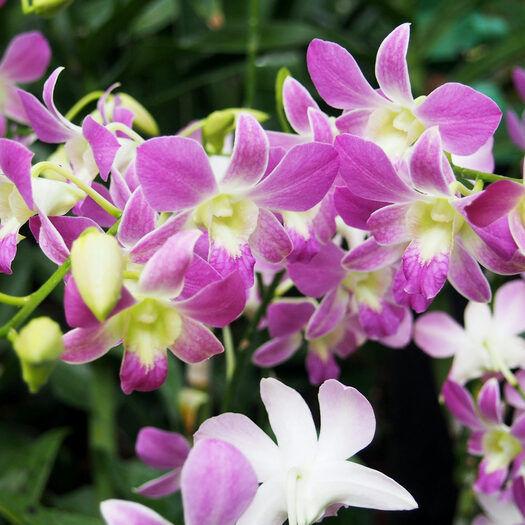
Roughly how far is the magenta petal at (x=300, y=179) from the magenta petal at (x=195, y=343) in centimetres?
8

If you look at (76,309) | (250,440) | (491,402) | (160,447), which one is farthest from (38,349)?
(491,402)

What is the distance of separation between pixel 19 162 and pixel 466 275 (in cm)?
25

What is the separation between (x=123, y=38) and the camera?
0.92 metres

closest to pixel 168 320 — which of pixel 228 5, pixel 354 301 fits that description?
pixel 354 301

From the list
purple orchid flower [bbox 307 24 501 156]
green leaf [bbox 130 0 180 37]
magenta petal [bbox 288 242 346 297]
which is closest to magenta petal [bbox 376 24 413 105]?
purple orchid flower [bbox 307 24 501 156]

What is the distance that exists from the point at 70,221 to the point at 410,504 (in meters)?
0.21

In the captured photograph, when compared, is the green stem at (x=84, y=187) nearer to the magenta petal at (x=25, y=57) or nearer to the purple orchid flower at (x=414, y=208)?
the purple orchid flower at (x=414, y=208)

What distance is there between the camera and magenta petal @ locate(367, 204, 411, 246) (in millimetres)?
381

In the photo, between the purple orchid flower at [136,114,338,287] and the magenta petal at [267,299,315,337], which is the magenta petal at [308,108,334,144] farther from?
the magenta petal at [267,299,315,337]

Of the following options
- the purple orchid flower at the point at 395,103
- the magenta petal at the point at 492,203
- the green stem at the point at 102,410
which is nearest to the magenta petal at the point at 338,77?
the purple orchid flower at the point at 395,103

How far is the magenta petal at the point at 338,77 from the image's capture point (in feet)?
1.26

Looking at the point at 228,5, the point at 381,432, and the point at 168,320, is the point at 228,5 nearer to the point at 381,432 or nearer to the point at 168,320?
the point at 381,432

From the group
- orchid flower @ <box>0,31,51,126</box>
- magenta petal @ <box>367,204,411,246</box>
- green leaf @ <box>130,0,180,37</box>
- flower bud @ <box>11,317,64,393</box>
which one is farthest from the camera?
green leaf @ <box>130,0,180,37</box>

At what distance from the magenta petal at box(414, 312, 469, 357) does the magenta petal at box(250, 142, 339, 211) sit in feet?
0.75
